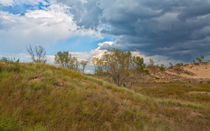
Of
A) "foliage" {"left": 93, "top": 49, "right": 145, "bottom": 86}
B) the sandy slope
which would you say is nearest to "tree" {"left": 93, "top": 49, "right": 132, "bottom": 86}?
"foliage" {"left": 93, "top": 49, "right": 145, "bottom": 86}

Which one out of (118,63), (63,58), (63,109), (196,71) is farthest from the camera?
(196,71)

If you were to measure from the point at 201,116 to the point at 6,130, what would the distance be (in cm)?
→ 1263

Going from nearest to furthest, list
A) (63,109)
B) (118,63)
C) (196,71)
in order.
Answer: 1. (63,109)
2. (118,63)
3. (196,71)

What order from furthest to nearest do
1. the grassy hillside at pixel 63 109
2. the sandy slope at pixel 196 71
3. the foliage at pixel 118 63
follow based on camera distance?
1. the sandy slope at pixel 196 71
2. the foliage at pixel 118 63
3. the grassy hillside at pixel 63 109

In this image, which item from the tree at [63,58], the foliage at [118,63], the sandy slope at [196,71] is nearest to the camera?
the foliage at [118,63]

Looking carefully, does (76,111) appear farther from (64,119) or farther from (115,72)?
(115,72)

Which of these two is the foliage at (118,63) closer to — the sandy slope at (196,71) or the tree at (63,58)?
the tree at (63,58)

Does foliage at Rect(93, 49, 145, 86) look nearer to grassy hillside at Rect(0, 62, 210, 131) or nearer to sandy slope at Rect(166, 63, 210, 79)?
grassy hillside at Rect(0, 62, 210, 131)

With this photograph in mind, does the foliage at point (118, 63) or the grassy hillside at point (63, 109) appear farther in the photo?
the foliage at point (118, 63)

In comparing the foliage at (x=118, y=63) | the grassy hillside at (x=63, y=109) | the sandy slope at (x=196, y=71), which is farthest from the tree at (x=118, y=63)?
the sandy slope at (x=196, y=71)

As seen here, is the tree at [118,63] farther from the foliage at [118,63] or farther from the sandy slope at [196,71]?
the sandy slope at [196,71]

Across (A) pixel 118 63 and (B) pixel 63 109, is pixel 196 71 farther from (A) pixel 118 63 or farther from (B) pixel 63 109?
(B) pixel 63 109

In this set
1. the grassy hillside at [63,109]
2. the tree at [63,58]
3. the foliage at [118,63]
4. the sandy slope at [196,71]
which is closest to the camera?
the grassy hillside at [63,109]

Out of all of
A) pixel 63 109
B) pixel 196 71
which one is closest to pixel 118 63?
pixel 63 109
